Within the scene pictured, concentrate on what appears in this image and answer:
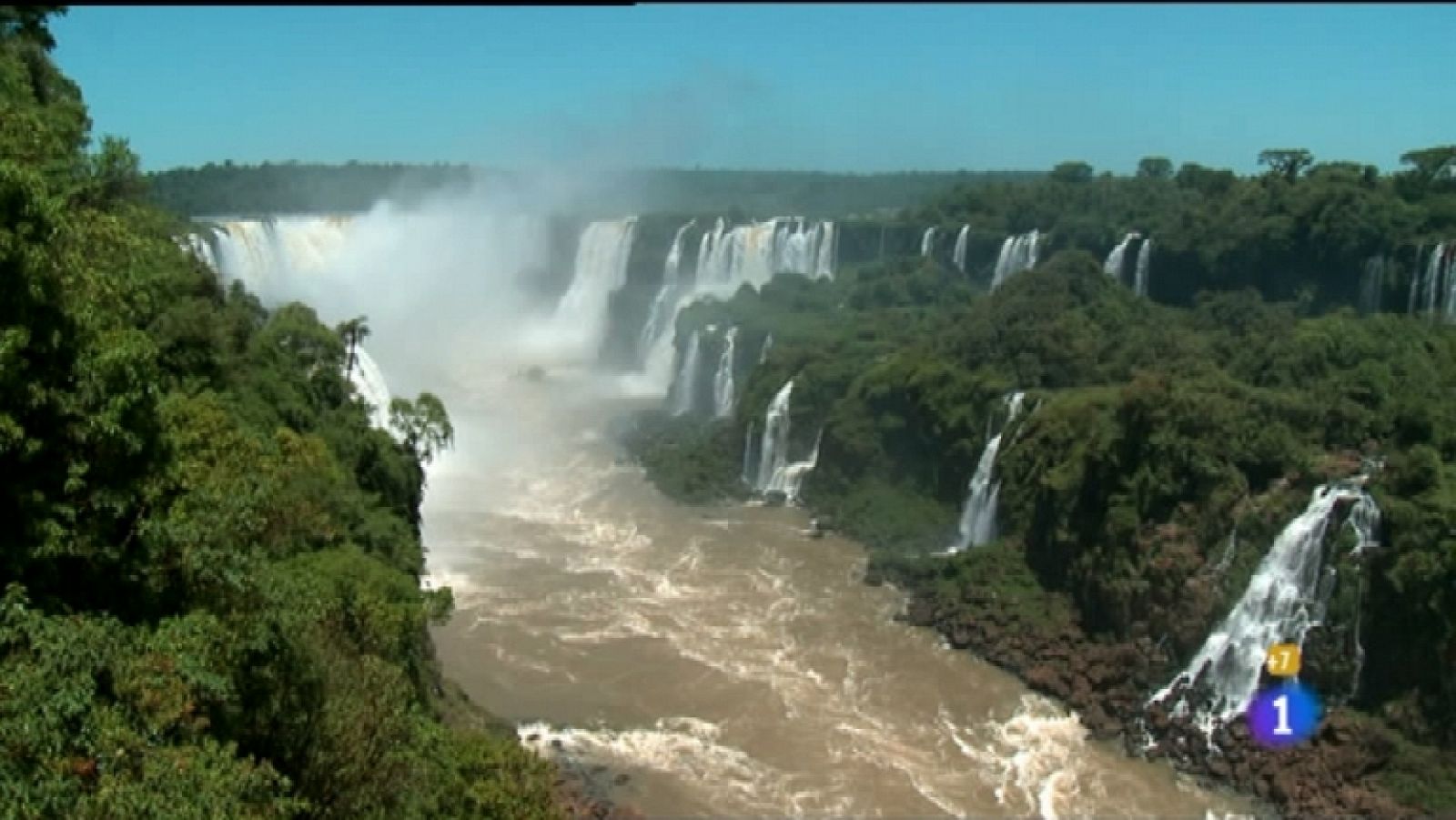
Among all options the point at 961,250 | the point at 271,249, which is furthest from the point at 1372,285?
the point at 271,249

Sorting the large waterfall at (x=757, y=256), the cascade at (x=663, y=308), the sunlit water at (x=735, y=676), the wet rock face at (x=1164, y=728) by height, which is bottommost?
the sunlit water at (x=735, y=676)

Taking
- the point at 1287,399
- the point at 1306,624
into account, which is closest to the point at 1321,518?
the point at 1306,624

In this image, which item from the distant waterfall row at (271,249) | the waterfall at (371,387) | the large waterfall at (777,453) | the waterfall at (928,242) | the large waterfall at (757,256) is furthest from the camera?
the large waterfall at (757,256)

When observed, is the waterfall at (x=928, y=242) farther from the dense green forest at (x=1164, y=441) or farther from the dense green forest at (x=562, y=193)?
the dense green forest at (x=562, y=193)

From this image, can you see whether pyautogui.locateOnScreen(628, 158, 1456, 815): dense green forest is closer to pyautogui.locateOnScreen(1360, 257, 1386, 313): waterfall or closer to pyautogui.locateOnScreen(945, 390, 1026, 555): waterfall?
pyautogui.locateOnScreen(945, 390, 1026, 555): waterfall

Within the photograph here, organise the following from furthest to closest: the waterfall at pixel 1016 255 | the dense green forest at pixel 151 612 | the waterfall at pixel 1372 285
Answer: the waterfall at pixel 1016 255 < the waterfall at pixel 1372 285 < the dense green forest at pixel 151 612

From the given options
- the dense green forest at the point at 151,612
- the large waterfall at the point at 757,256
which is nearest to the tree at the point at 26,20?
the dense green forest at the point at 151,612
